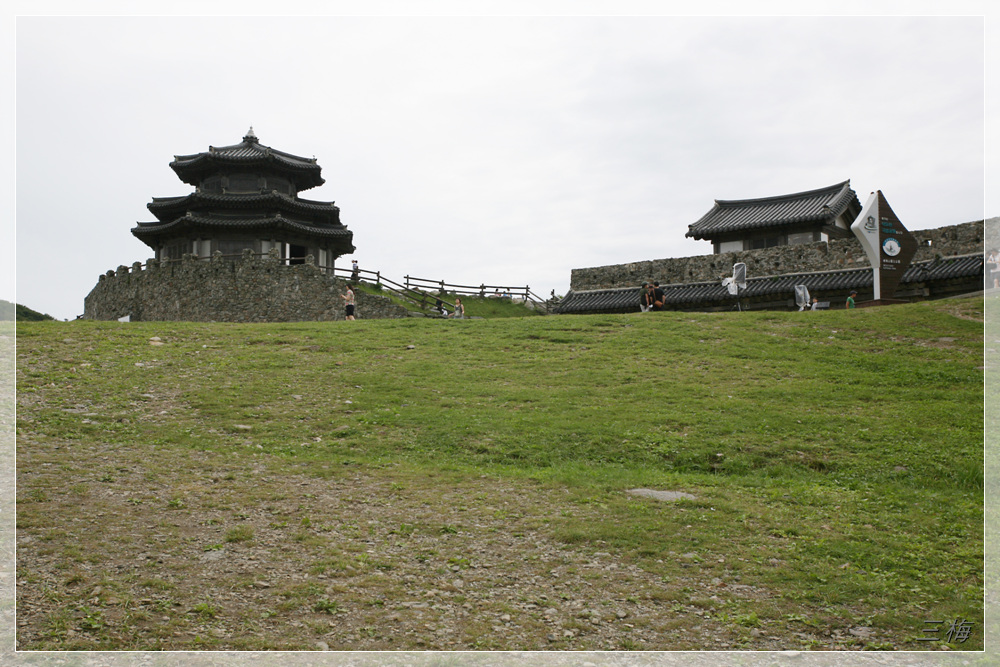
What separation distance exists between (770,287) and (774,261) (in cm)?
159

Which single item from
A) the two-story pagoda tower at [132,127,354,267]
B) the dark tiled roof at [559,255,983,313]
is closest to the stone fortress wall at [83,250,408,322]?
the two-story pagoda tower at [132,127,354,267]

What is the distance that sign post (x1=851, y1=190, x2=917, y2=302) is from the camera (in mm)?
27953

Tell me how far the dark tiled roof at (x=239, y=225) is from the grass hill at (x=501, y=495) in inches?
1075

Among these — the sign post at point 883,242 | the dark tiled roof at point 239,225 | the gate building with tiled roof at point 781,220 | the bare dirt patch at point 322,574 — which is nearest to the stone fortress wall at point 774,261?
the gate building with tiled roof at point 781,220

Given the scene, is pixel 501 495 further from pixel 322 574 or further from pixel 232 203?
pixel 232 203

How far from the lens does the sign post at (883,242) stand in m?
28.0

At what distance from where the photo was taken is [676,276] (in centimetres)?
3962

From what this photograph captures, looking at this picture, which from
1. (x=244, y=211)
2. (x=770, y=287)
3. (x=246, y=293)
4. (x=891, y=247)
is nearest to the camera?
(x=891, y=247)

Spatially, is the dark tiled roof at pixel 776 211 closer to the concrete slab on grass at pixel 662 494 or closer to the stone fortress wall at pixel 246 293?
the stone fortress wall at pixel 246 293

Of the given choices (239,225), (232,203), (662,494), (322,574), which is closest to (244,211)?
(232,203)

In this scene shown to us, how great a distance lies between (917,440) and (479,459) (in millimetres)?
7770

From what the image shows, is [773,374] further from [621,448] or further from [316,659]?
[316,659]

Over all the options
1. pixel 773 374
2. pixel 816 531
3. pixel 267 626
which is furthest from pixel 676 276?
pixel 267 626

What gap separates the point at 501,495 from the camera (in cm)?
1140
